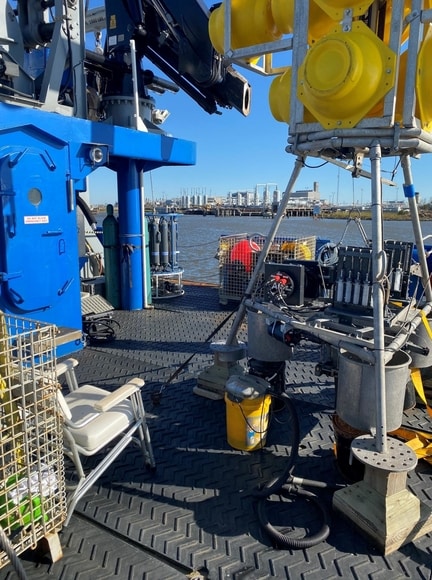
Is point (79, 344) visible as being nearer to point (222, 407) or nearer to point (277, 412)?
point (222, 407)

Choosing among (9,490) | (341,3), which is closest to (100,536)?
(9,490)

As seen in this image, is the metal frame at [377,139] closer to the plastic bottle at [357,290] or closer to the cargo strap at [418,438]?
the plastic bottle at [357,290]

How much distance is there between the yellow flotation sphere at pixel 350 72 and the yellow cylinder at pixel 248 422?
7.04 feet

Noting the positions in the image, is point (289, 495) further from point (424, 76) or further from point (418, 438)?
point (424, 76)

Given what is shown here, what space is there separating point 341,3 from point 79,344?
4639mm

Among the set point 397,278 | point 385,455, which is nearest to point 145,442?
point 385,455

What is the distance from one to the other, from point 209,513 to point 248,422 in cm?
78

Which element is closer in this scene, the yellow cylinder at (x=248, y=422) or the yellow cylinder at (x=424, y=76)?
the yellow cylinder at (x=424, y=76)

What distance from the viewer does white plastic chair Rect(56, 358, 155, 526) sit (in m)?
2.56

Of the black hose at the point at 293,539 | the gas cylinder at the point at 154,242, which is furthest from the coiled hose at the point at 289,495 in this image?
the gas cylinder at the point at 154,242

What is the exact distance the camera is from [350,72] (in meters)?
2.65

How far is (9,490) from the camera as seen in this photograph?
2.17m

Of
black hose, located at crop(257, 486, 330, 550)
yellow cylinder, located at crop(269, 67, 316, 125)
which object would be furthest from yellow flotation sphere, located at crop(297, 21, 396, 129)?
black hose, located at crop(257, 486, 330, 550)

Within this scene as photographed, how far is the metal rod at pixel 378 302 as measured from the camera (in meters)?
2.73
